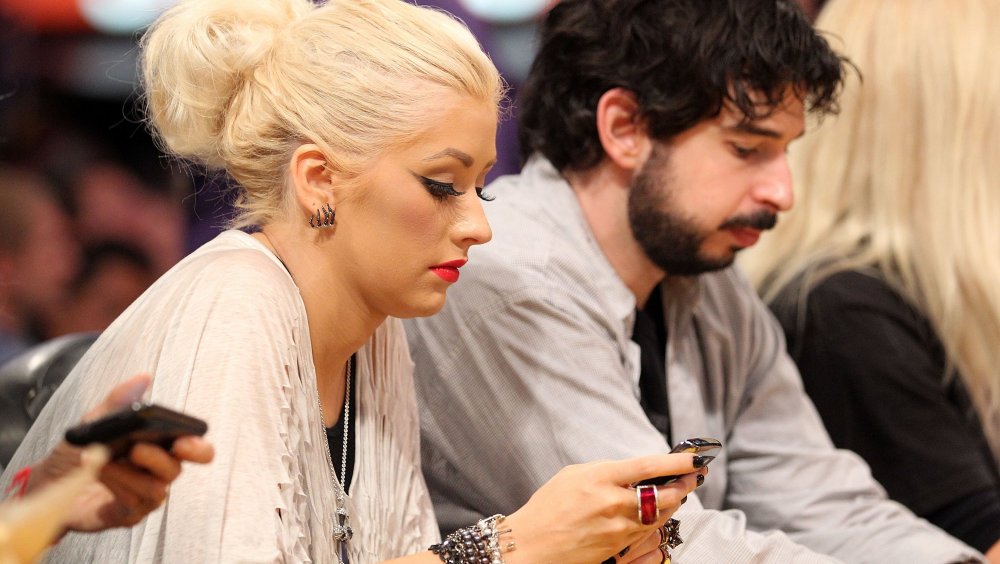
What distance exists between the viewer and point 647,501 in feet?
4.20

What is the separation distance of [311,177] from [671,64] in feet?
2.51

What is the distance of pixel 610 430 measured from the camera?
169 centimetres

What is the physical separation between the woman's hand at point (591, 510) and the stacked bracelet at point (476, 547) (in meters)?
0.01

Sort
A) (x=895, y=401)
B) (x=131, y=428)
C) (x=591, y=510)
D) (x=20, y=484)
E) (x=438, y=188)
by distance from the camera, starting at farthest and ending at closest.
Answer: (x=895, y=401) → (x=438, y=188) → (x=591, y=510) → (x=20, y=484) → (x=131, y=428)

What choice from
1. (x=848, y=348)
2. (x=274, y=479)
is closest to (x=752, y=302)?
(x=848, y=348)

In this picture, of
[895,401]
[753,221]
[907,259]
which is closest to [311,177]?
[753,221]

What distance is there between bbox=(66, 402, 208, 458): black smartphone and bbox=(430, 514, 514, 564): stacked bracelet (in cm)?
42

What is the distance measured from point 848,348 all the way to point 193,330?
55.1 inches

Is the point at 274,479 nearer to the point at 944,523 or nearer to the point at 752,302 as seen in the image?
the point at 752,302

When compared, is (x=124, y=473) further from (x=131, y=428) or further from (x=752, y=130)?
(x=752, y=130)

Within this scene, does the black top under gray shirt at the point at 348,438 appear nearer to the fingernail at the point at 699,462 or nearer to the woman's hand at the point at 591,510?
the woman's hand at the point at 591,510

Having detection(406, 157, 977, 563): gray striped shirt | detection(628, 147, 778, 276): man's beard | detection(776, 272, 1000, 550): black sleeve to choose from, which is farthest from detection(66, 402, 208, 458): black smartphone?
detection(776, 272, 1000, 550): black sleeve

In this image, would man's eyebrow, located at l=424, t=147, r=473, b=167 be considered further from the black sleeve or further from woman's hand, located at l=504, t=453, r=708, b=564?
the black sleeve

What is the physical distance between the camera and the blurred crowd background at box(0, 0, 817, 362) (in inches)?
94.9
